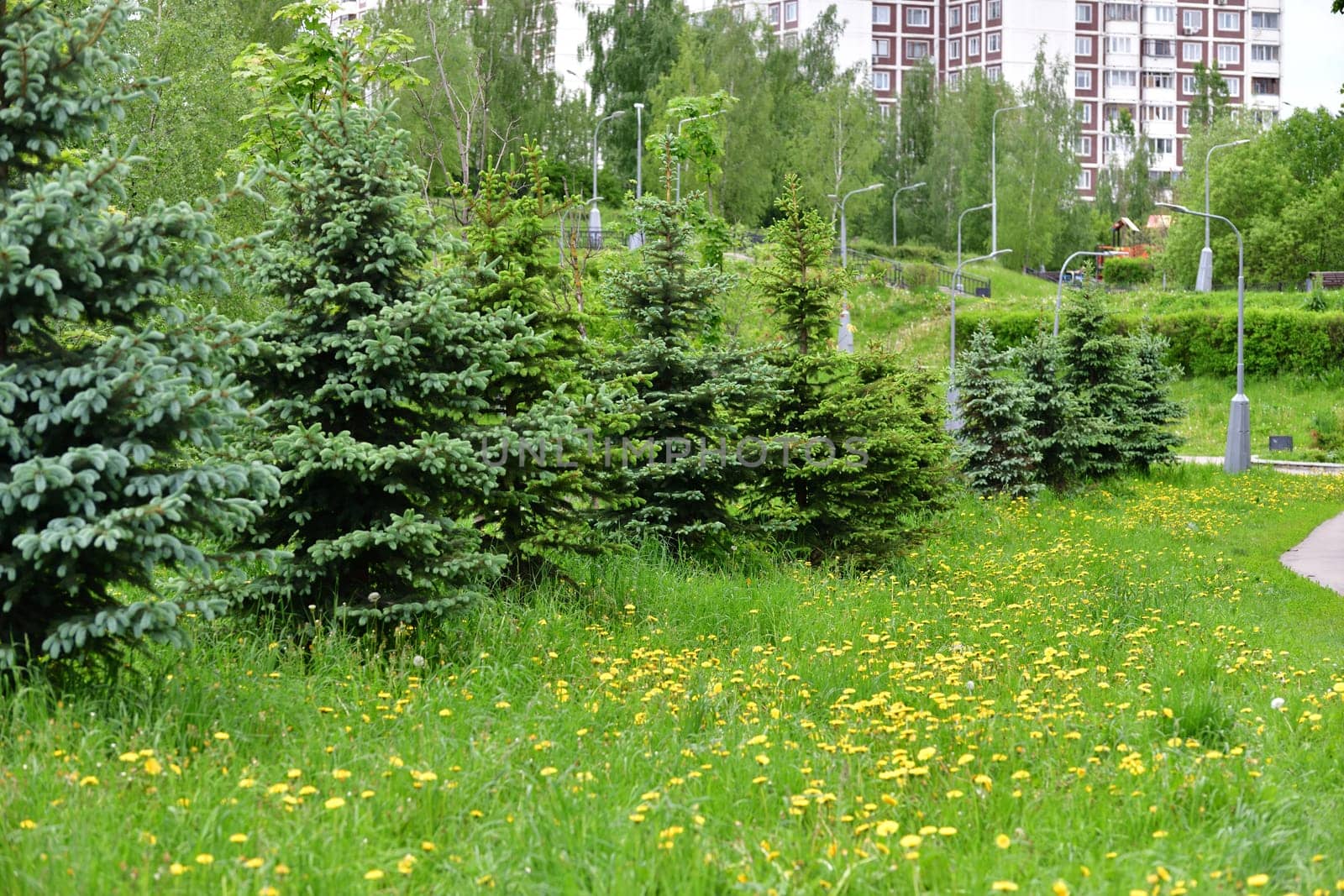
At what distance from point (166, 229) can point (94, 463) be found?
1053mm

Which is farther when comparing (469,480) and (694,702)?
(469,480)

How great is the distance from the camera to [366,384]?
25.3ft

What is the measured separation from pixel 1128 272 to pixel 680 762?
214 ft

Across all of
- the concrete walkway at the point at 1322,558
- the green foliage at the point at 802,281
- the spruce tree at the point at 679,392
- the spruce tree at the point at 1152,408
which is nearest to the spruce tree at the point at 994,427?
the concrete walkway at the point at 1322,558

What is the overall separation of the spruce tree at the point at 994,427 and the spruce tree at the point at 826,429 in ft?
25.1

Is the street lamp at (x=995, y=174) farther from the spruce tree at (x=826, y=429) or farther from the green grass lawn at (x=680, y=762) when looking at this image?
the green grass lawn at (x=680, y=762)

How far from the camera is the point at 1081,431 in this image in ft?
74.1

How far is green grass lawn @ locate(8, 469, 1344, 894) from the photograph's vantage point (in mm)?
4039

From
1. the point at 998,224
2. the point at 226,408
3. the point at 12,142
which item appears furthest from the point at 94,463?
the point at 998,224

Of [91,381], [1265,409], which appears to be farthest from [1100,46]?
[91,381]

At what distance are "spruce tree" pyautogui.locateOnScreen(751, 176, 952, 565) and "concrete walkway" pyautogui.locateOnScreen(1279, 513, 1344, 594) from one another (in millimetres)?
4431

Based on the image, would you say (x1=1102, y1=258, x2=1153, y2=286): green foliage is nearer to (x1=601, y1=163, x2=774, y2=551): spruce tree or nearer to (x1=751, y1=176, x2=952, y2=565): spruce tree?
(x1=751, y1=176, x2=952, y2=565): spruce tree

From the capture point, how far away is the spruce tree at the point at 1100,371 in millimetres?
24391

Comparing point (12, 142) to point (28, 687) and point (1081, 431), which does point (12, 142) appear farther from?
point (1081, 431)
